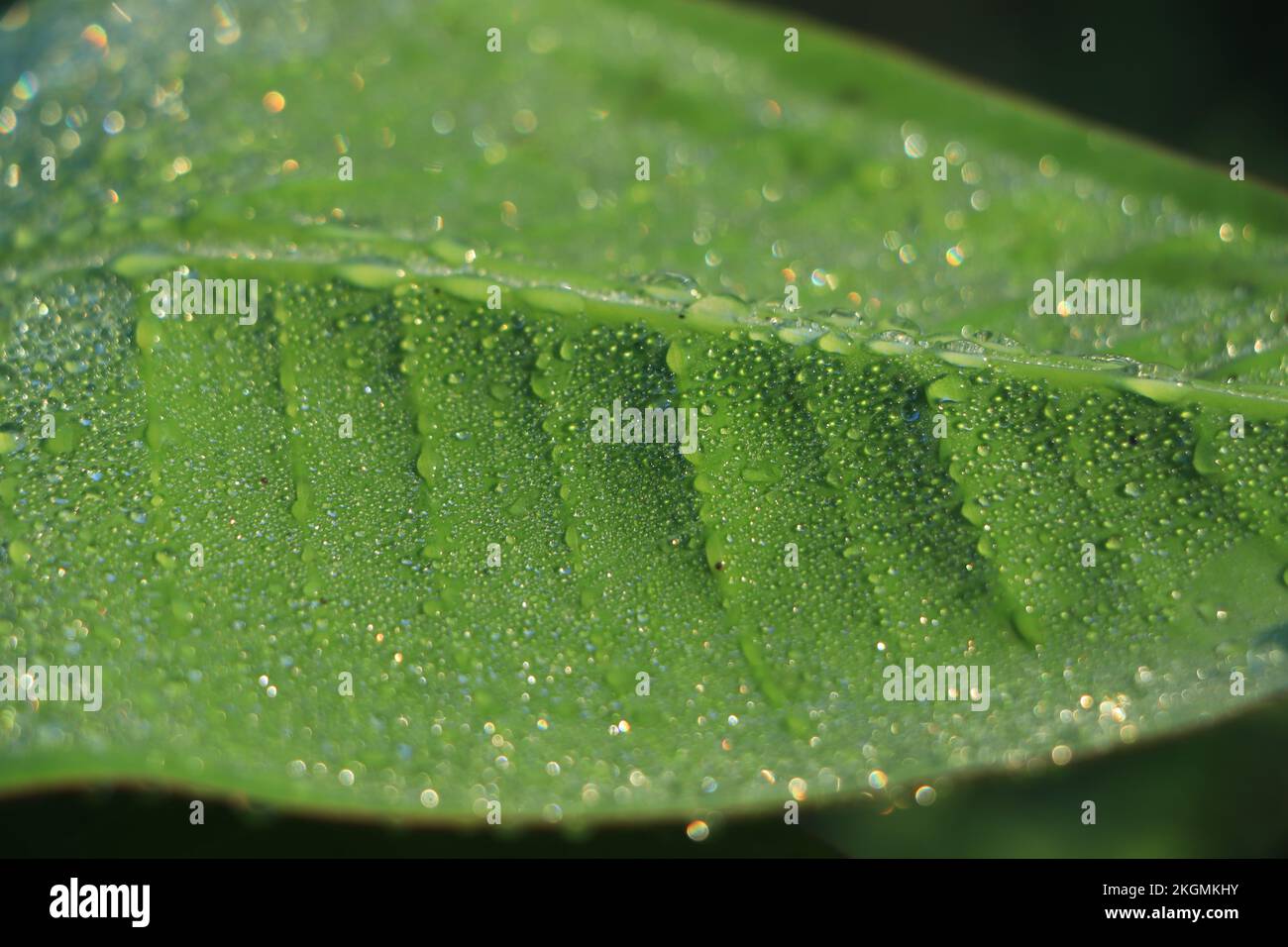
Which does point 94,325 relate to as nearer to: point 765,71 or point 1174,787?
point 765,71

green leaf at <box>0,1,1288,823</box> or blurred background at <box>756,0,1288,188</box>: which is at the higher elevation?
blurred background at <box>756,0,1288,188</box>

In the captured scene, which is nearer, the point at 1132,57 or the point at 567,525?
the point at 567,525

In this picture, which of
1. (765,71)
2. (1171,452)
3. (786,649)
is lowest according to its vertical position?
(786,649)

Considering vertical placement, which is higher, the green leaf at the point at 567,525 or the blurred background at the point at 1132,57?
the blurred background at the point at 1132,57

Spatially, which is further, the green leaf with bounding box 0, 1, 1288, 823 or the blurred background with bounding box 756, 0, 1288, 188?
the blurred background with bounding box 756, 0, 1288, 188

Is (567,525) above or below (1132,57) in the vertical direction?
below

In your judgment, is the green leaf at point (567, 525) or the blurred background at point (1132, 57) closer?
the green leaf at point (567, 525)

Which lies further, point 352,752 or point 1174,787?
point 1174,787
